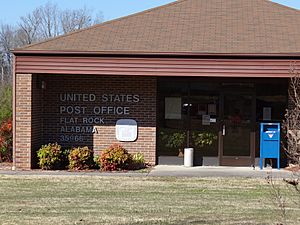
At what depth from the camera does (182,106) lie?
1969 centimetres

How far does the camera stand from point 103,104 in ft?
65.0

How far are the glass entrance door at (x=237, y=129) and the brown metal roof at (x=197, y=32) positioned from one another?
6.09 ft

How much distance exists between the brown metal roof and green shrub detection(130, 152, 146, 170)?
332cm

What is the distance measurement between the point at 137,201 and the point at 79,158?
238 inches

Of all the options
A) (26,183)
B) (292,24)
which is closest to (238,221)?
(26,183)

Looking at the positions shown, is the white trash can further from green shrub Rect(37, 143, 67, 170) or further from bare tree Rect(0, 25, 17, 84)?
bare tree Rect(0, 25, 17, 84)

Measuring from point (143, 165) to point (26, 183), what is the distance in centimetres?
483

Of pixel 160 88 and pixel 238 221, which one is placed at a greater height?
pixel 160 88

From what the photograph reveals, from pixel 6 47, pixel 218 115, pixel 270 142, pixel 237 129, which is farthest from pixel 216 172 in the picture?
pixel 6 47

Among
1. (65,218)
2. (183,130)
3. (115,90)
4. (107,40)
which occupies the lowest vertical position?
(65,218)

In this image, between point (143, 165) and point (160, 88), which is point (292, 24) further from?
point (143, 165)

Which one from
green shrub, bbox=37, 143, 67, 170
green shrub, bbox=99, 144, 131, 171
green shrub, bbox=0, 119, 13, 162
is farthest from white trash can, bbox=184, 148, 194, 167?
green shrub, bbox=0, 119, 13, 162

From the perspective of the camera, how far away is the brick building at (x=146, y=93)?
18.2 metres

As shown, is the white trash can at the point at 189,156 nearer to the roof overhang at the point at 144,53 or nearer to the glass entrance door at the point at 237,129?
the glass entrance door at the point at 237,129
